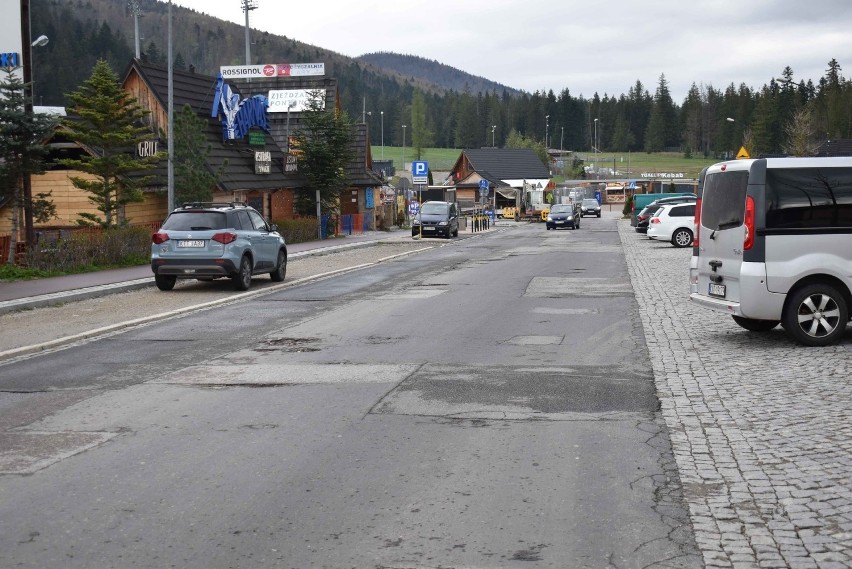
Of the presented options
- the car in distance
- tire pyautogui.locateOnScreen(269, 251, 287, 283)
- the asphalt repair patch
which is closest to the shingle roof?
the car in distance

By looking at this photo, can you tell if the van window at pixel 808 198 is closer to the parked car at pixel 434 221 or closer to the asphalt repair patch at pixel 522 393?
the asphalt repair patch at pixel 522 393

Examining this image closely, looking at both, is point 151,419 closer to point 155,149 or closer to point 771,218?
point 771,218

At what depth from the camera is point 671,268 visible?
2775 centimetres

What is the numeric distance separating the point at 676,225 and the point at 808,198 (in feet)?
93.1

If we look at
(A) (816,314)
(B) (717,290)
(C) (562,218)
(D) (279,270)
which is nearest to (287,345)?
(B) (717,290)

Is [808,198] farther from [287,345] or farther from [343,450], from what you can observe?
[343,450]

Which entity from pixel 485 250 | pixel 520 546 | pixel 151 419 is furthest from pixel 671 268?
pixel 520 546

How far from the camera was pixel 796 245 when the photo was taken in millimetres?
12258

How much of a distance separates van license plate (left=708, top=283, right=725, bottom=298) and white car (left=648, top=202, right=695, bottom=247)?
88.9 ft

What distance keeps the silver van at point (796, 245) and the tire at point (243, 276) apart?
1201 centimetres

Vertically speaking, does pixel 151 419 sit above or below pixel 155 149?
below

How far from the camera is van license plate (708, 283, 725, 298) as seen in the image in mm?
12916

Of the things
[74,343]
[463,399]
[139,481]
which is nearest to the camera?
[139,481]

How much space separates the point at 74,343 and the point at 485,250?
86.5ft
